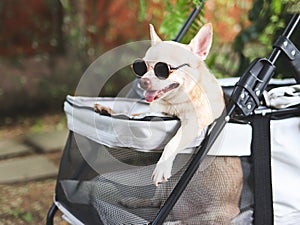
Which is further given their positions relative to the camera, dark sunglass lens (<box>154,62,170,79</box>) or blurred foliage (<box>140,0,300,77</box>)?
blurred foliage (<box>140,0,300,77</box>)

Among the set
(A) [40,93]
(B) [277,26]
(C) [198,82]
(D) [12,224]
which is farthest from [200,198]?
(A) [40,93]

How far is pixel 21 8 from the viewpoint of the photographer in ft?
12.7

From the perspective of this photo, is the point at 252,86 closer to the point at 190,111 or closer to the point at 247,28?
the point at 190,111

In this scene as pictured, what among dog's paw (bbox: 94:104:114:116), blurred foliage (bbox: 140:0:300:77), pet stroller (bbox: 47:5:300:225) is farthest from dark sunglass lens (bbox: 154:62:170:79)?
blurred foliage (bbox: 140:0:300:77)

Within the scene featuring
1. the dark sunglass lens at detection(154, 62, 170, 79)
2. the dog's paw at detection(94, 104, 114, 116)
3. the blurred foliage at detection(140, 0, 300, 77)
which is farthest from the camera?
the blurred foliage at detection(140, 0, 300, 77)

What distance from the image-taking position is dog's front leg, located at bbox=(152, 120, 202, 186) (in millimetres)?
1433

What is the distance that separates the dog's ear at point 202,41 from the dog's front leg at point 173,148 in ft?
0.64

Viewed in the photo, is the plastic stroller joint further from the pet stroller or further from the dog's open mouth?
the dog's open mouth

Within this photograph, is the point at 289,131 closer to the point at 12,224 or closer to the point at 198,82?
the point at 198,82

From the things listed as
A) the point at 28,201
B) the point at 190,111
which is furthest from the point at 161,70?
the point at 28,201

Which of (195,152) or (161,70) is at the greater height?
(161,70)

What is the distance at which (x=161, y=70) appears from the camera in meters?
1.42

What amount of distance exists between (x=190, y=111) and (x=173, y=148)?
0.36ft

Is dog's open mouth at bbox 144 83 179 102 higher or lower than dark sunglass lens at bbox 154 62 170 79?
lower
